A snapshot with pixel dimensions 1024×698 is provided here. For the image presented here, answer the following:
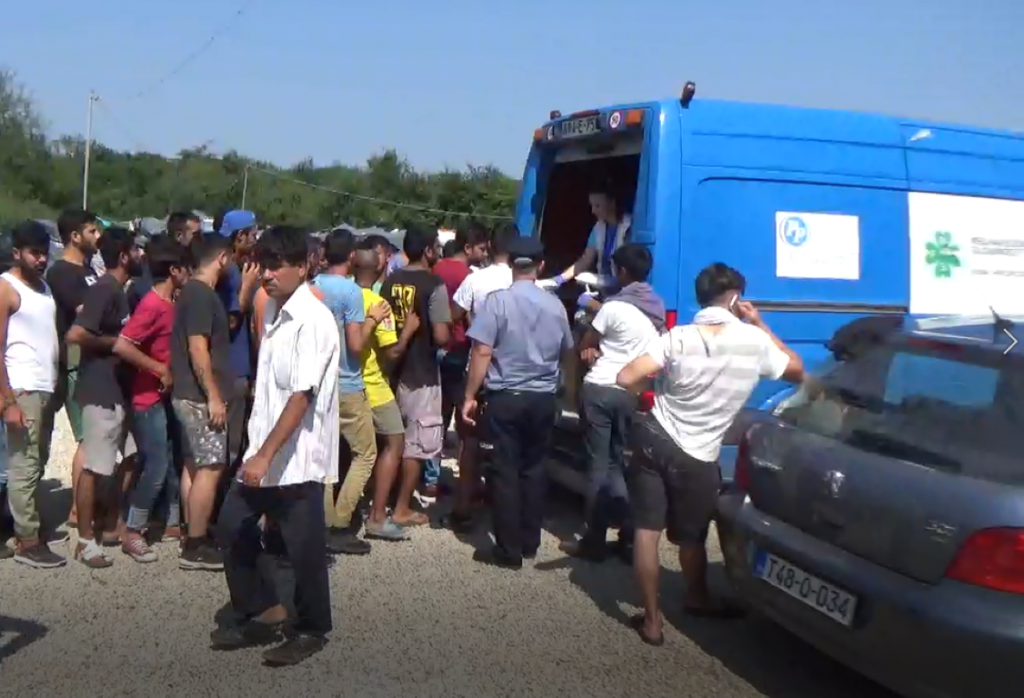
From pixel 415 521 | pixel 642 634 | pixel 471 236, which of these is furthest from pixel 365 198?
pixel 642 634

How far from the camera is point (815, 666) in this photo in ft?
15.8

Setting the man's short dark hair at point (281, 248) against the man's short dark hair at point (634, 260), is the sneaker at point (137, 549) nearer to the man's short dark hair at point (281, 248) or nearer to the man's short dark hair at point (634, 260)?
the man's short dark hair at point (281, 248)

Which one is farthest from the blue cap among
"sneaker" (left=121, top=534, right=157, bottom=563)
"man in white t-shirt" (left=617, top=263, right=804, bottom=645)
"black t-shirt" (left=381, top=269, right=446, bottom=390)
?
"man in white t-shirt" (left=617, top=263, right=804, bottom=645)

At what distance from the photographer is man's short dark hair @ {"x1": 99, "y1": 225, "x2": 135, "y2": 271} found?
6.09 metres

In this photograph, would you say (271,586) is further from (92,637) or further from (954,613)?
(954,613)

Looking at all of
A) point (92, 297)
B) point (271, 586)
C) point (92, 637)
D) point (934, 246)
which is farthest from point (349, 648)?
point (934, 246)

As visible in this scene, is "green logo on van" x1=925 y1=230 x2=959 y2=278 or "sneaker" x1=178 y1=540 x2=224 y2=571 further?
"green logo on van" x1=925 y1=230 x2=959 y2=278

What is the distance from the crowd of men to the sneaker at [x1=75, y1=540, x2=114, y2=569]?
0.04 ft

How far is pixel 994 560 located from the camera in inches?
136

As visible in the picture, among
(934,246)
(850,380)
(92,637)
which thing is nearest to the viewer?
(850,380)

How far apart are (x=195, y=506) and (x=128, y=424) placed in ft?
2.37

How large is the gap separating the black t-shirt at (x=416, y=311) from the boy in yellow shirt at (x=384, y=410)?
8 centimetres

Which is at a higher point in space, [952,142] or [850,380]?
[952,142]

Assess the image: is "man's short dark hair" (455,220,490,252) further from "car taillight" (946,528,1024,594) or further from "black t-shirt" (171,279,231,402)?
"car taillight" (946,528,1024,594)
